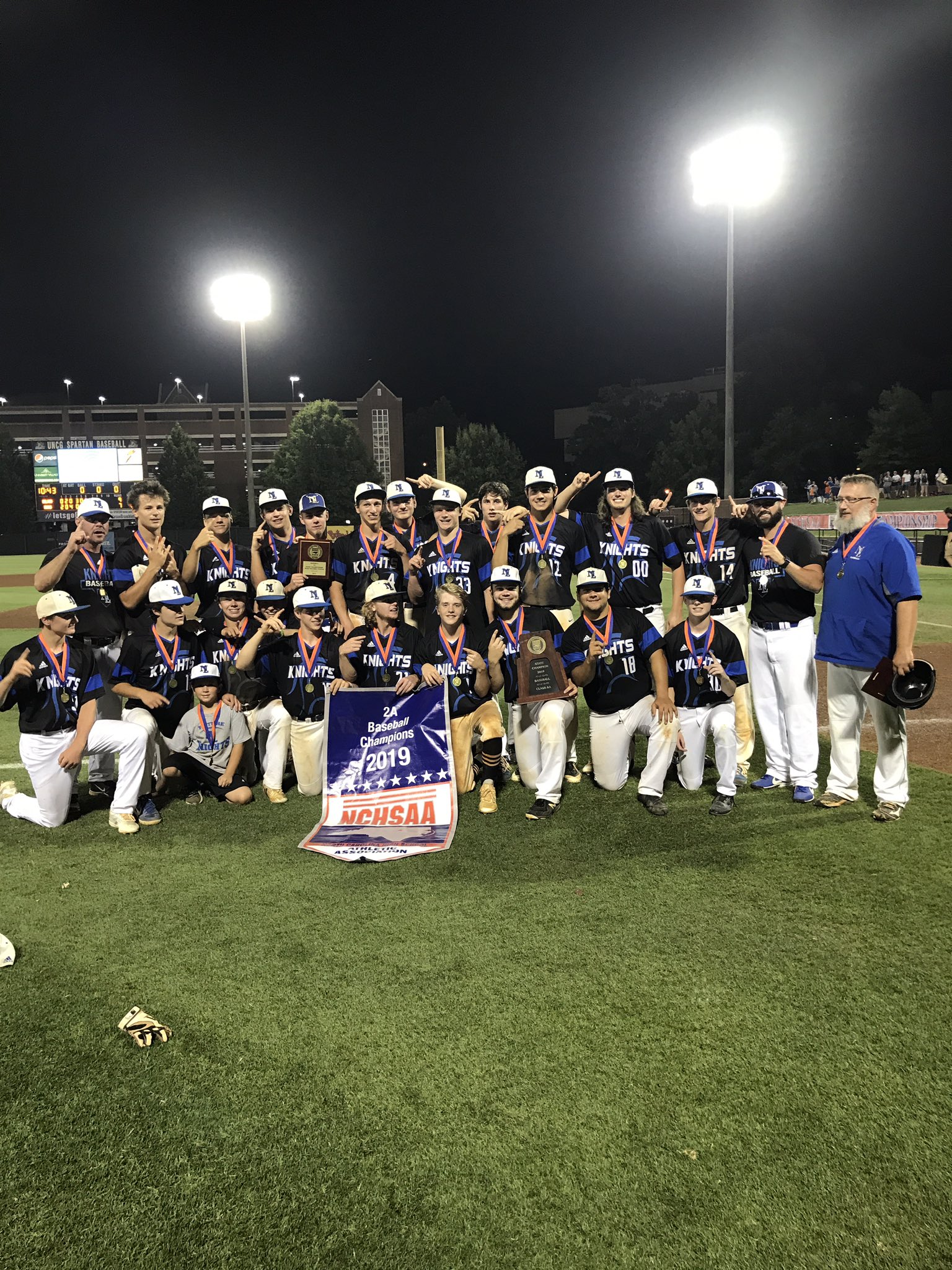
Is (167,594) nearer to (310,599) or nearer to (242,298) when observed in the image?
(310,599)

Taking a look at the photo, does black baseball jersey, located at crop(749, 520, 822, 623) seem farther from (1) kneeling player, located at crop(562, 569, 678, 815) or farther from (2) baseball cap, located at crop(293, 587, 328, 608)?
(2) baseball cap, located at crop(293, 587, 328, 608)

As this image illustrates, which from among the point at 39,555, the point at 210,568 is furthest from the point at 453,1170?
the point at 39,555

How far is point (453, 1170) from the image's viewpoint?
8.71 ft

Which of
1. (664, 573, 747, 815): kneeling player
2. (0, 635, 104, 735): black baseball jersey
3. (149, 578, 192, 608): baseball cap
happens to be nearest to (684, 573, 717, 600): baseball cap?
(664, 573, 747, 815): kneeling player

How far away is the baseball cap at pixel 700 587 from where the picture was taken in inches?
237

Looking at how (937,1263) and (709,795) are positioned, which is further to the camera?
(709,795)

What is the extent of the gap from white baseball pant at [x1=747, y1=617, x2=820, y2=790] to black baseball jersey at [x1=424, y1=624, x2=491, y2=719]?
218 cm

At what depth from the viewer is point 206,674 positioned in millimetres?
6395

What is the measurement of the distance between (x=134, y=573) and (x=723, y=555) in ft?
16.3

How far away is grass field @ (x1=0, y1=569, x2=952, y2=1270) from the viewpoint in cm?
244

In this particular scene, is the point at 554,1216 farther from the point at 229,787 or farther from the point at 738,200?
the point at 738,200

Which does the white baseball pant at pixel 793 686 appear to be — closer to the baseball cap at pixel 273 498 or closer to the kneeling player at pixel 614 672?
the kneeling player at pixel 614 672

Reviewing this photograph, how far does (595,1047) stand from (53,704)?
4.58 meters

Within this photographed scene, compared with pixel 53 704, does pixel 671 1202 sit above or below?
below
